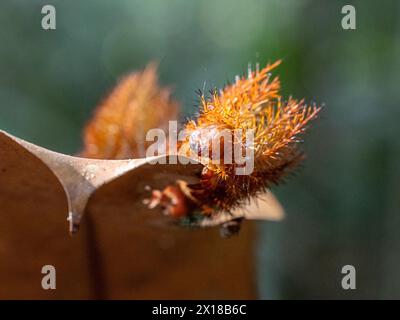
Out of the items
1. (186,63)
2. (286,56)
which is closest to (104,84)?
(186,63)

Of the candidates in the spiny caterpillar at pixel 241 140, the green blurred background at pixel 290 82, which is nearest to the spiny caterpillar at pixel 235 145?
the spiny caterpillar at pixel 241 140

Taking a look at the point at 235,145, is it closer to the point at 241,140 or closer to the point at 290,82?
the point at 241,140

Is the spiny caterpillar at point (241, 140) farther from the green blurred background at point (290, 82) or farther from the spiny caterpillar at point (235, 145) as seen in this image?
the green blurred background at point (290, 82)

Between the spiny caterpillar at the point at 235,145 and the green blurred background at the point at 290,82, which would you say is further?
the green blurred background at the point at 290,82

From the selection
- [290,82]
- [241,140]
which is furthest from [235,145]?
[290,82]

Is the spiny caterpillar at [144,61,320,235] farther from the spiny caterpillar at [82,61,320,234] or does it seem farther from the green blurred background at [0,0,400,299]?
the green blurred background at [0,0,400,299]

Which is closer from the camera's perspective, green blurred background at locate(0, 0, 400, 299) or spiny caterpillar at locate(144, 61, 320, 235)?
spiny caterpillar at locate(144, 61, 320, 235)

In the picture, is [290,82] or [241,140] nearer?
[241,140]

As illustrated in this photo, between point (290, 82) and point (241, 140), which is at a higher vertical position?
point (290, 82)

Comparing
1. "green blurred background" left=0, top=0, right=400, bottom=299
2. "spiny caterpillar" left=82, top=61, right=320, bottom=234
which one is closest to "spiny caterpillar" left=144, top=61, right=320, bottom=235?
"spiny caterpillar" left=82, top=61, right=320, bottom=234
